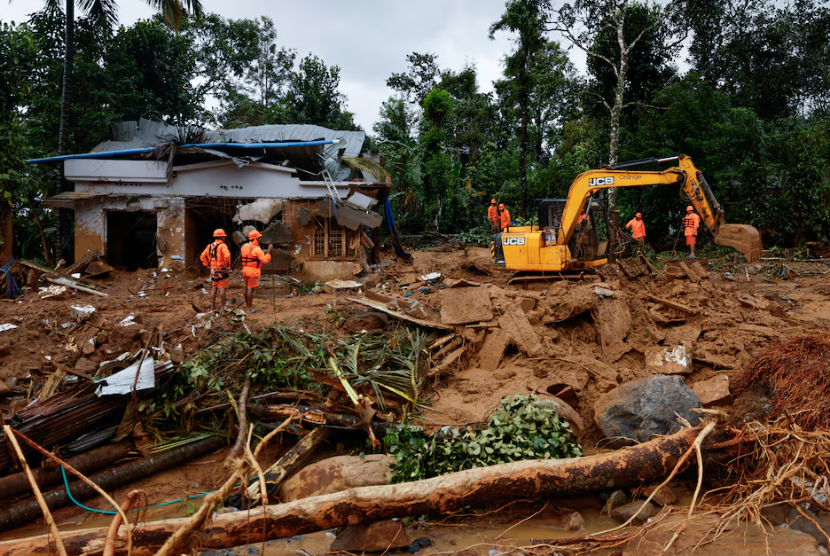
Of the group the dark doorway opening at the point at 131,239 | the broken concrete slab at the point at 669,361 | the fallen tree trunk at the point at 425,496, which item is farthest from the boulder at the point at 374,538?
the dark doorway opening at the point at 131,239

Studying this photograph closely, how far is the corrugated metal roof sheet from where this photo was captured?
15.9 meters

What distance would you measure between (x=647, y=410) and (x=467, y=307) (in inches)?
139

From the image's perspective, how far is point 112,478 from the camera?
18.6ft

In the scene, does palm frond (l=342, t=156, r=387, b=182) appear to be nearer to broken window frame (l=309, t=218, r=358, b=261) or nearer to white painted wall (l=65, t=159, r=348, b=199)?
white painted wall (l=65, t=159, r=348, b=199)

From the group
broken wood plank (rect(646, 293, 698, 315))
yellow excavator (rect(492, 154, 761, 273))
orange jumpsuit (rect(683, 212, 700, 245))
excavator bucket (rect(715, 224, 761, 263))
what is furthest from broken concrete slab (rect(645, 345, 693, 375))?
orange jumpsuit (rect(683, 212, 700, 245))

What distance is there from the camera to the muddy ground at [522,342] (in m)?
5.73

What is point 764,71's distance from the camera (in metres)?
24.0

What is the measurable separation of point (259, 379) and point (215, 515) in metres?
3.45

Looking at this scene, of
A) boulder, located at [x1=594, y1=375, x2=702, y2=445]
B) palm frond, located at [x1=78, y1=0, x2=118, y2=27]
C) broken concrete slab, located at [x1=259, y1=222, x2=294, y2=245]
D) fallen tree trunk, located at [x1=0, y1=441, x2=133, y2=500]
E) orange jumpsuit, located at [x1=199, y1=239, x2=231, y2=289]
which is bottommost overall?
fallen tree trunk, located at [x1=0, y1=441, x2=133, y2=500]

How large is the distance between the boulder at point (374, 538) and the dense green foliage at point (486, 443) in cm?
70

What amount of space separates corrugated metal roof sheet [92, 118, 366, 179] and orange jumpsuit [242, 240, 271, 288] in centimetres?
643

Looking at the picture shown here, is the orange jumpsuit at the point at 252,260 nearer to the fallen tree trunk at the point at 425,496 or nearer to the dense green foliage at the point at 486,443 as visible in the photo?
the dense green foliage at the point at 486,443

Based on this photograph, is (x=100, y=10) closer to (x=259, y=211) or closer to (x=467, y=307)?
(x=259, y=211)

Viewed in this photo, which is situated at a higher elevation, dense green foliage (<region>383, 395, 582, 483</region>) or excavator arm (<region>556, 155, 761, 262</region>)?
excavator arm (<region>556, 155, 761, 262</region>)
